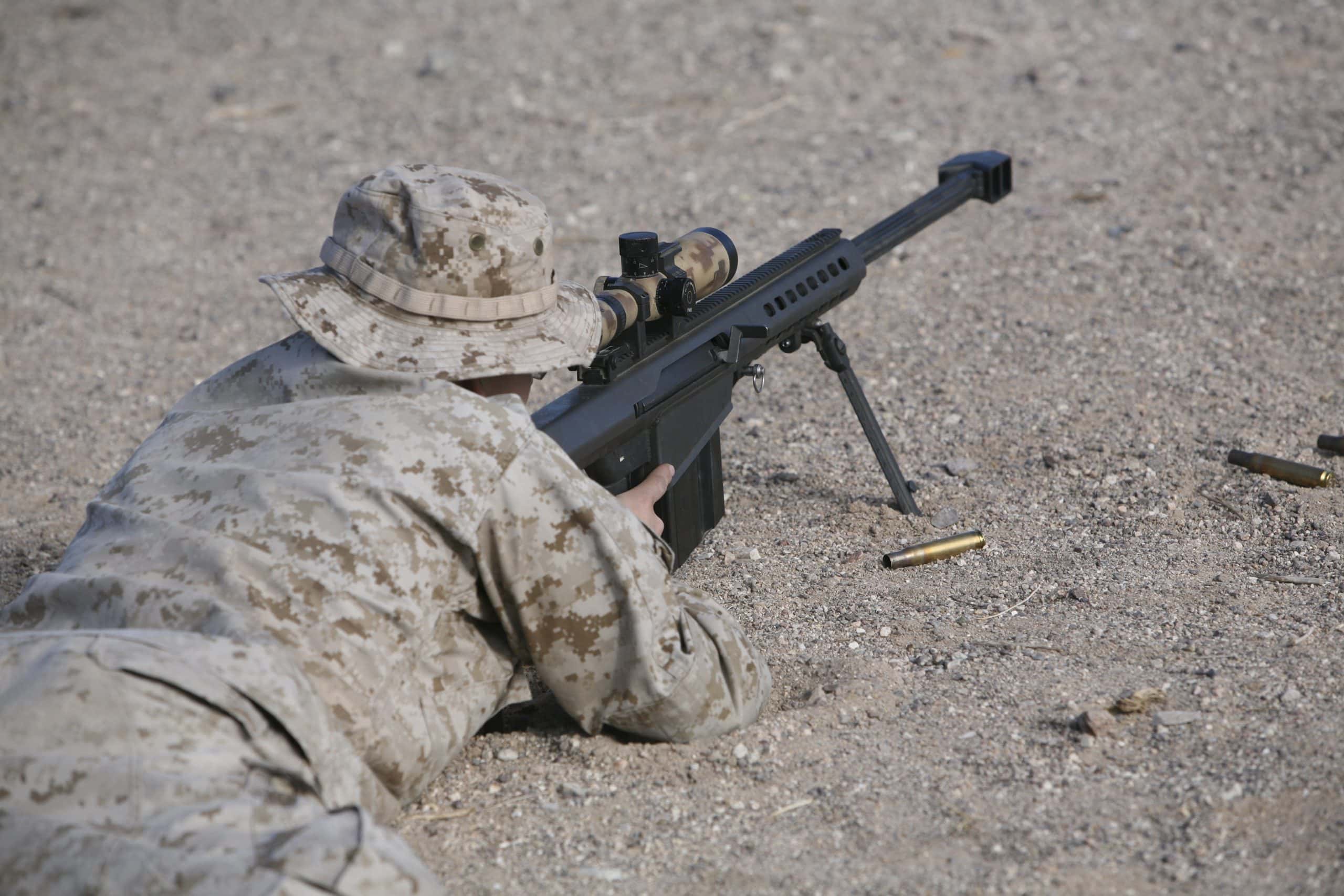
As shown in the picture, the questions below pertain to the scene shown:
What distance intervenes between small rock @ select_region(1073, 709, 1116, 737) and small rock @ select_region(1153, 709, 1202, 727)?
4.2 inches

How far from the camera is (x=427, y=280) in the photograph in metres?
2.83

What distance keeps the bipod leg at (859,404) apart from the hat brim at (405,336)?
1588mm

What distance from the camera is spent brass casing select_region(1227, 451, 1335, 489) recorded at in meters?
4.41

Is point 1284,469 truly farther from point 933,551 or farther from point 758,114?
point 758,114

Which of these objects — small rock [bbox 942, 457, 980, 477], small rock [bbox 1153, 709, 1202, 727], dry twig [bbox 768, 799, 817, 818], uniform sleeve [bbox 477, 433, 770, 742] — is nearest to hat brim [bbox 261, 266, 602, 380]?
uniform sleeve [bbox 477, 433, 770, 742]

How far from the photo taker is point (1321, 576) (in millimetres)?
3883

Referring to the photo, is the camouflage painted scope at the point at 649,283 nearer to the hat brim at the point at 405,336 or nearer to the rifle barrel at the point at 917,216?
the hat brim at the point at 405,336

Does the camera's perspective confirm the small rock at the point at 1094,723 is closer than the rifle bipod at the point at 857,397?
Yes

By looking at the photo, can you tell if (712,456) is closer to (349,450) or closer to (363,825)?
(349,450)

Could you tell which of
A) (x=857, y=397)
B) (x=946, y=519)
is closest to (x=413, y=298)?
(x=857, y=397)

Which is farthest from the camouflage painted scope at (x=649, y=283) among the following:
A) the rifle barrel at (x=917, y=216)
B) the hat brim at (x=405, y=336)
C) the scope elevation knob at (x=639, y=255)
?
the rifle barrel at (x=917, y=216)

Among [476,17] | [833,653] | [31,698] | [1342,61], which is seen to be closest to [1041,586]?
[833,653]

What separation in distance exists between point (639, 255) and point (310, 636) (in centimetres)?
148

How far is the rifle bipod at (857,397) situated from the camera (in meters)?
4.38
